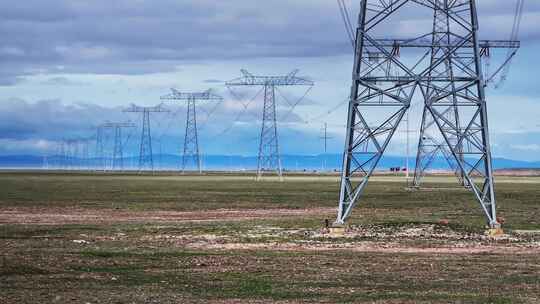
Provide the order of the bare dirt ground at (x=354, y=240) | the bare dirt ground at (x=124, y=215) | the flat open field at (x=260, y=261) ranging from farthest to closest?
the bare dirt ground at (x=124, y=215)
the bare dirt ground at (x=354, y=240)
the flat open field at (x=260, y=261)

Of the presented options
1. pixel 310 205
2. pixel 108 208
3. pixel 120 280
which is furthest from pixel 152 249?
pixel 310 205

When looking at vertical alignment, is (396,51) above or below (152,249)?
above

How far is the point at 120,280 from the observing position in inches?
889

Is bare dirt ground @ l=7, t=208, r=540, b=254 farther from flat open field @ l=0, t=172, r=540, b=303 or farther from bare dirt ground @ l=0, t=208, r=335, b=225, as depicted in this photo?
bare dirt ground @ l=0, t=208, r=335, b=225

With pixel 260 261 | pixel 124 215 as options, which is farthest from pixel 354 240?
pixel 124 215

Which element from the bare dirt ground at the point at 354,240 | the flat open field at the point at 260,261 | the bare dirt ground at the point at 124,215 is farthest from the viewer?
the bare dirt ground at the point at 124,215

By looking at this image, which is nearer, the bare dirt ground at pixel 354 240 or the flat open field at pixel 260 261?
the flat open field at pixel 260 261

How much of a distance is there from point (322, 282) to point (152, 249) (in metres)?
10.1

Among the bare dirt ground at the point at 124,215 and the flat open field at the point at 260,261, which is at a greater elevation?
the bare dirt ground at the point at 124,215

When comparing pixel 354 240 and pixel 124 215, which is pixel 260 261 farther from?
pixel 124 215

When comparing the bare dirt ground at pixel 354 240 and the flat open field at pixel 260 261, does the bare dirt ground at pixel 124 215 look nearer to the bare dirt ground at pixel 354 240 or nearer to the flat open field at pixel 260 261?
the flat open field at pixel 260 261

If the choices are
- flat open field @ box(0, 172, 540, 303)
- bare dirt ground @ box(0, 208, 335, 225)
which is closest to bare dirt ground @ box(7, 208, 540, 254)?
flat open field @ box(0, 172, 540, 303)

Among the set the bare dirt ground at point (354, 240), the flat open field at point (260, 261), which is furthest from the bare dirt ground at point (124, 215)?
the bare dirt ground at point (354, 240)

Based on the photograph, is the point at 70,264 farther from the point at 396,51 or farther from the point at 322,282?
the point at 396,51
